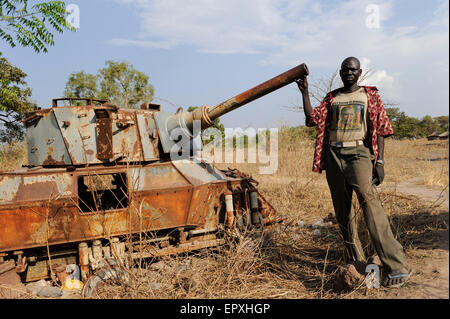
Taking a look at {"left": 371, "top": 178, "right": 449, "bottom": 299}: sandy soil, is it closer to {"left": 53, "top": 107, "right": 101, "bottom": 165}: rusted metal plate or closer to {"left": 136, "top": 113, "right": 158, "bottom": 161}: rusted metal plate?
{"left": 136, "top": 113, "right": 158, "bottom": 161}: rusted metal plate

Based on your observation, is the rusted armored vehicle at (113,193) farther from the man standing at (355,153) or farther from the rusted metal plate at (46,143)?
the man standing at (355,153)

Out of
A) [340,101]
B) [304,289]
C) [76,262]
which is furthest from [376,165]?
[76,262]

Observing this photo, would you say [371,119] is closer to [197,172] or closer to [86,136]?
[197,172]

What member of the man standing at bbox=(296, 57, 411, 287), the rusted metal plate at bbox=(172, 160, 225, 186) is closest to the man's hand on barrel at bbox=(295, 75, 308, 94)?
the man standing at bbox=(296, 57, 411, 287)

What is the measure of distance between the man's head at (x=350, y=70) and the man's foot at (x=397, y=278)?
6.44 feet

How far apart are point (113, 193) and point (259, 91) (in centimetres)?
223

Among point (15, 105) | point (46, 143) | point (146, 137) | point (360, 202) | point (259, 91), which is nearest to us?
point (360, 202)

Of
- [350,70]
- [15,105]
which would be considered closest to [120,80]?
[15,105]

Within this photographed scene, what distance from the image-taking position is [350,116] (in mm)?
3811

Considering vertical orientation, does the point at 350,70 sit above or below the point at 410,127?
below

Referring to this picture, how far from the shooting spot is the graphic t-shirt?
379cm

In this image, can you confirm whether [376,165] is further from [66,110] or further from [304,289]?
[66,110]

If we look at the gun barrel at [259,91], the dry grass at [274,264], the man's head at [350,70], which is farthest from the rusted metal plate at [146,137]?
the man's head at [350,70]
